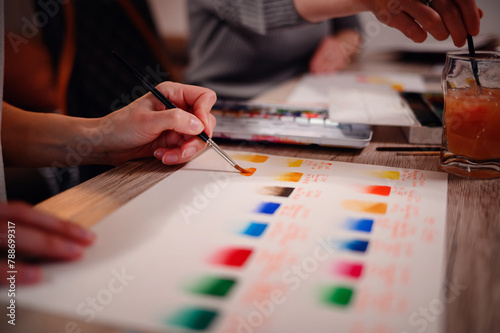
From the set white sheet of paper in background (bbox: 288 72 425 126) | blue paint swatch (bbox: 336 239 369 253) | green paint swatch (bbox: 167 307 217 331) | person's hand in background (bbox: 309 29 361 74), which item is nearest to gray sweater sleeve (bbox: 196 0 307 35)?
white sheet of paper in background (bbox: 288 72 425 126)

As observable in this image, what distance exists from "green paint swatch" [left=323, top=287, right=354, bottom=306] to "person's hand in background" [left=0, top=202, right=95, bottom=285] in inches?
9.7

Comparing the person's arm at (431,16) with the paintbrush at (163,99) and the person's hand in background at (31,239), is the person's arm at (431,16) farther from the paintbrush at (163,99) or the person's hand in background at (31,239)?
the person's hand in background at (31,239)

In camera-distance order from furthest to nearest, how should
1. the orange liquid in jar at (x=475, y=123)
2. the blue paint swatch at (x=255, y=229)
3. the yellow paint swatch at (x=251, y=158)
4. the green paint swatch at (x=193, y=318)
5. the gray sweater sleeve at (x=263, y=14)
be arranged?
the gray sweater sleeve at (x=263, y=14) < the yellow paint swatch at (x=251, y=158) < the orange liquid in jar at (x=475, y=123) < the blue paint swatch at (x=255, y=229) < the green paint swatch at (x=193, y=318)

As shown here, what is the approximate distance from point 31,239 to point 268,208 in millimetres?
265

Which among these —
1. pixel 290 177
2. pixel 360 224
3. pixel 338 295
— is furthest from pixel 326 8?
pixel 338 295

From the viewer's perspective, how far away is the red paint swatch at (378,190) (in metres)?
0.53

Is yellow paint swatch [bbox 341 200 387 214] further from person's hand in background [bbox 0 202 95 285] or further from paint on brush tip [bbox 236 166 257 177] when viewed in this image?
person's hand in background [bbox 0 202 95 285]

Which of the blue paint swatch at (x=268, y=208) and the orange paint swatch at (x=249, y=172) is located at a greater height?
the blue paint swatch at (x=268, y=208)

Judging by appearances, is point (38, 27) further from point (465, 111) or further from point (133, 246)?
point (465, 111)

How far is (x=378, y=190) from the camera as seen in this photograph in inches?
21.0

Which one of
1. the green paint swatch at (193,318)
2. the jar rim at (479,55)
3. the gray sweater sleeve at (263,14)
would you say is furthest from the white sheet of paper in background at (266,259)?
the gray sweater sleeve at (263,14)

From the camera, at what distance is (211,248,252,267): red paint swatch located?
0.39 m

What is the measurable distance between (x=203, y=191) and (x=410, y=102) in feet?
1.83

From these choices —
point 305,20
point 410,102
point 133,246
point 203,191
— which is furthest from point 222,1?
point 133,246
